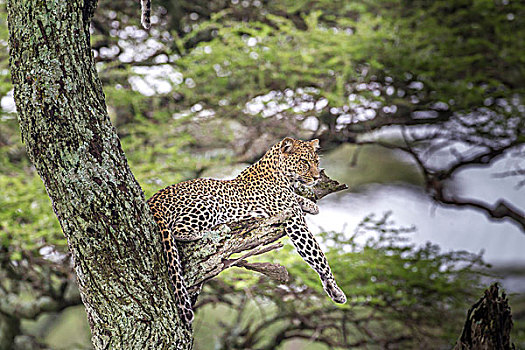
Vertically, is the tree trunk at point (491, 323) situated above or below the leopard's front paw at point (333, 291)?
below

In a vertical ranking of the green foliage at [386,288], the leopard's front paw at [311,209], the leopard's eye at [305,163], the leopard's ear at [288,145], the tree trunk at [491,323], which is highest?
the leopard's ear at [288,145]

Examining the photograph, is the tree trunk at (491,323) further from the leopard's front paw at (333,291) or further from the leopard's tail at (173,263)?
the leopard's tail at (173,263)

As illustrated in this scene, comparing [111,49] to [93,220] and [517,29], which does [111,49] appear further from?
[517,29]

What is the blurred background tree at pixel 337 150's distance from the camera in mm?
2877

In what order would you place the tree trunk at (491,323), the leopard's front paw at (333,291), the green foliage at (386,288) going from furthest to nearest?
the green foliage at (386,288), the tree trunk at (491,323), the leopard's front paw at (333,291)

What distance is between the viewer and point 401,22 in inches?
125

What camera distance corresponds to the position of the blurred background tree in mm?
2877

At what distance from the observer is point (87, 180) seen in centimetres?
107

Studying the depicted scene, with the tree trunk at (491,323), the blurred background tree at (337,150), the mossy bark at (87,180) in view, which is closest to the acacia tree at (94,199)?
the mossy bark at (87,180)

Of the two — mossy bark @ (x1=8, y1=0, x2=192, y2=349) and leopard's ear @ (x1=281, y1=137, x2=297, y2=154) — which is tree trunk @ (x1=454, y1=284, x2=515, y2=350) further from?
mossy bark @ (x1=8, y1=0, x2=192, y2=349)

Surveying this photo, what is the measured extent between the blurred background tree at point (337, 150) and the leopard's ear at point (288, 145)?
1597 mm

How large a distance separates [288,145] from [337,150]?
1.63m

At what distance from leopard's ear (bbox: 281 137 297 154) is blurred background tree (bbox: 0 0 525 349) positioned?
1.60m

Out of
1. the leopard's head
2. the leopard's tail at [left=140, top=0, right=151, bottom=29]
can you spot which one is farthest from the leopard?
the leopard's tail at [left=140, top=0, right=151, bottom=29]
